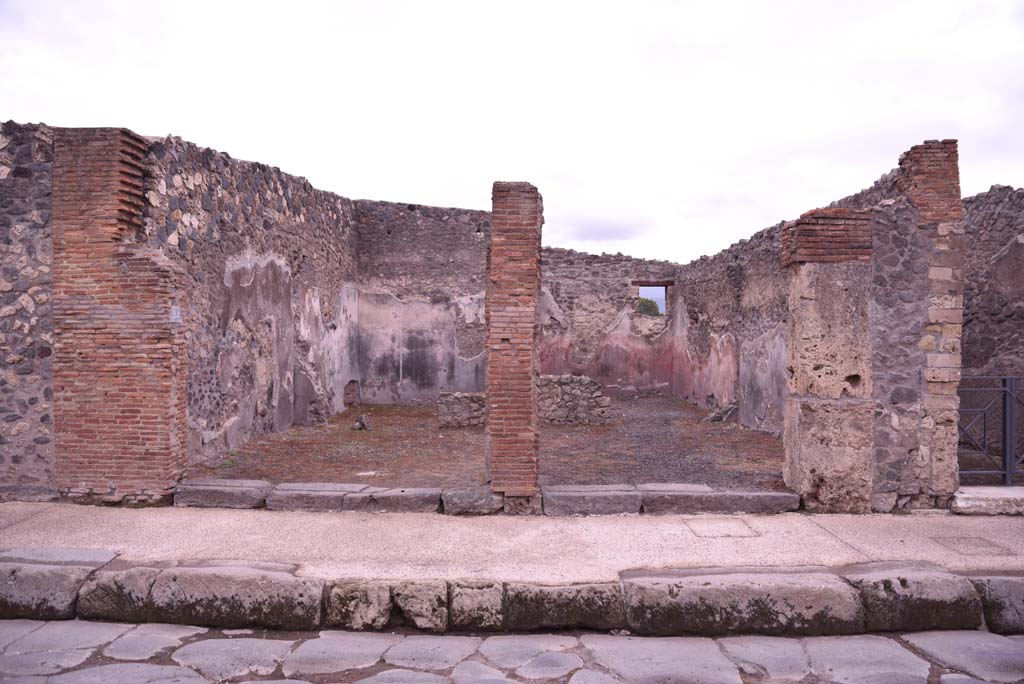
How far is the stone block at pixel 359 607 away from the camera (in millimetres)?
3928

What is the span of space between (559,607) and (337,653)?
127cm

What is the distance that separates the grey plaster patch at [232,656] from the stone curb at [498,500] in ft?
6.19

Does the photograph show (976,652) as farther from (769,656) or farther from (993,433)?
(993,433)

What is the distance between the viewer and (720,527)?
17.0ft

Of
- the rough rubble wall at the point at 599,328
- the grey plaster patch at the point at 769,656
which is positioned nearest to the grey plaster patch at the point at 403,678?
the grey plaster patch at the point at 769,656

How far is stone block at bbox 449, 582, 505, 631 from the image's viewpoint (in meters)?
3.91

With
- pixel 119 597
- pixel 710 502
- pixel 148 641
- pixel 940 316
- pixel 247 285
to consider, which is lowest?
pixel 148 641

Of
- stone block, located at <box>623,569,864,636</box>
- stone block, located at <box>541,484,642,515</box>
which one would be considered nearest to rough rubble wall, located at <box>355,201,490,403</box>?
stone block, located at <box>541,484,642,515</box>

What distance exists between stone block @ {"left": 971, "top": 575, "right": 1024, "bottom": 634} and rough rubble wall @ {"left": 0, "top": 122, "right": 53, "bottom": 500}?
734cm

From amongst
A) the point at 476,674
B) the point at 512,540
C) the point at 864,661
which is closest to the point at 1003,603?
the point at 864,661

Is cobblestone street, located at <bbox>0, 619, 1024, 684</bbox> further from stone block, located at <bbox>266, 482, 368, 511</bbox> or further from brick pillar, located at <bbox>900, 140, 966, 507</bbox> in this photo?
brick pillar, located at <bbox>900, 140, 966, 507</bbox>

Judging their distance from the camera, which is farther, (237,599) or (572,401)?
(572,401)

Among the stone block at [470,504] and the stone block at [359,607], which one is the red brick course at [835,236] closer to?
the stone block at [470,504]

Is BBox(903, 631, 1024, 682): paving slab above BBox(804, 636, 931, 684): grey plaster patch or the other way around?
above
